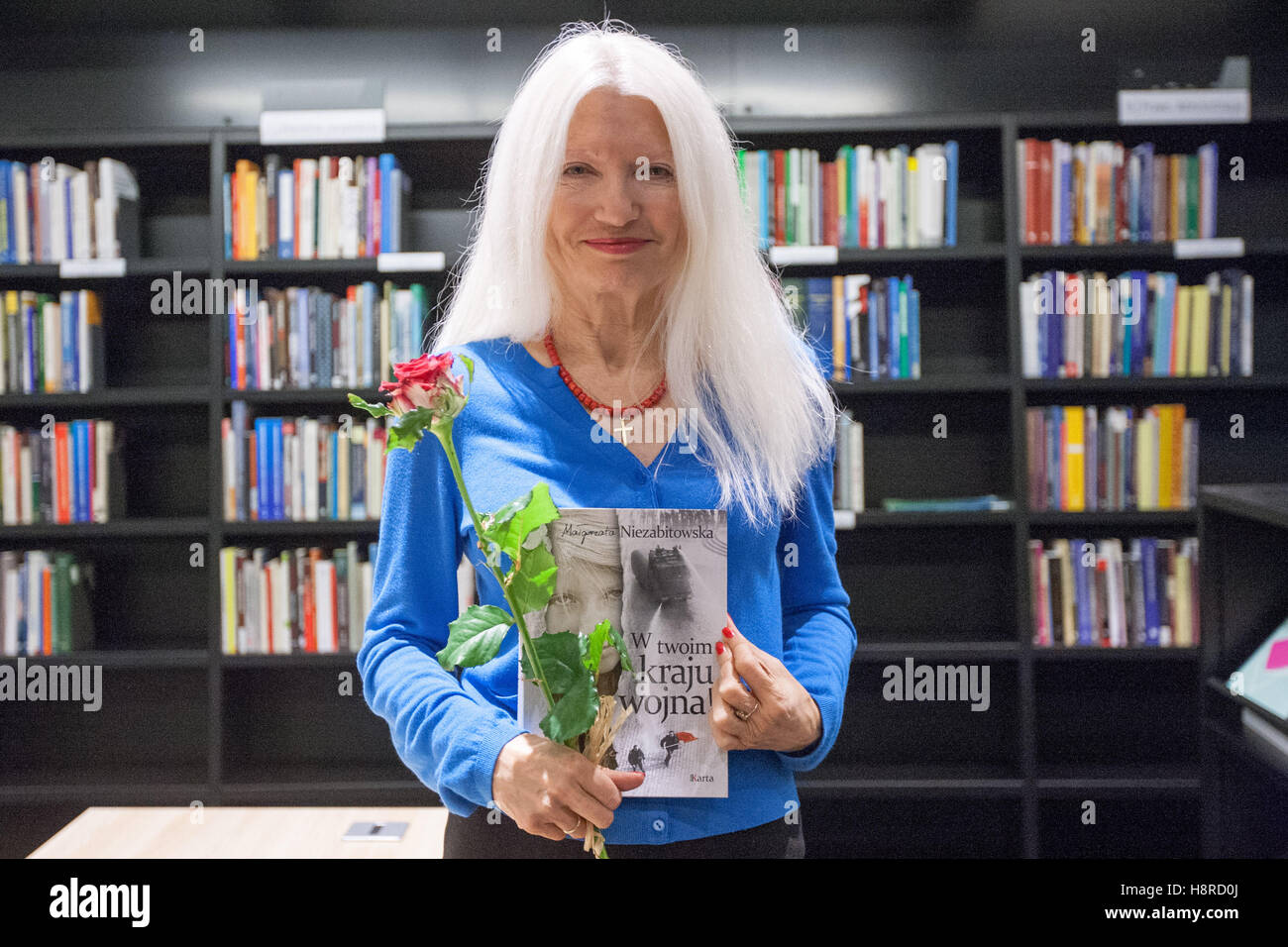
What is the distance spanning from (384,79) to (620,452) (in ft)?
6.65

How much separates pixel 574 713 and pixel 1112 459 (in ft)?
A: 6.62

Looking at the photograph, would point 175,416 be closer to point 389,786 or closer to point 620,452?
point 389,786

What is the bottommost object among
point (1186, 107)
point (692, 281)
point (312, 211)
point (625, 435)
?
point (625, 435)

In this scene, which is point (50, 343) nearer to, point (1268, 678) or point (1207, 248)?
point (1268, 678)

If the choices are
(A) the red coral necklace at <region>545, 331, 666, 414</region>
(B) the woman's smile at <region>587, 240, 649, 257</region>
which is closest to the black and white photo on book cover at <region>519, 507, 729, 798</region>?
(A) the red coral necklace at <region>545, 331, 666, 414</region>

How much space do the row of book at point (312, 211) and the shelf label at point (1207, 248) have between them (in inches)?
77.4

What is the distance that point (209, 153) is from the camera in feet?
7.49

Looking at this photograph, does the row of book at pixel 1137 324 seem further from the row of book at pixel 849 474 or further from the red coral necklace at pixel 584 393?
the red coral necklace at pixel 584 393

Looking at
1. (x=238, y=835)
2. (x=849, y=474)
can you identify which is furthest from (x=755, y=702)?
(x=849, y=474)

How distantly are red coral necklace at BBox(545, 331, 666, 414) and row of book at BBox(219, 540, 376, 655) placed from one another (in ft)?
5.02

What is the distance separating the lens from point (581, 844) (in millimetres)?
917

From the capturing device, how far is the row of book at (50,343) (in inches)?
85.0

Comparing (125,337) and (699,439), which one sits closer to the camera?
(699,439)
